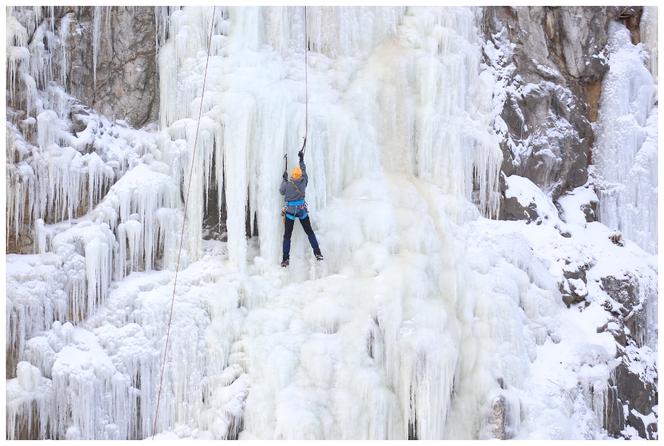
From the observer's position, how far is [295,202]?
866 cm

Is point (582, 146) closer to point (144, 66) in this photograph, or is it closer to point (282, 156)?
point (282, 156)

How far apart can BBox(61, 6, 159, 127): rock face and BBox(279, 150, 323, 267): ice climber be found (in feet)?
6.08

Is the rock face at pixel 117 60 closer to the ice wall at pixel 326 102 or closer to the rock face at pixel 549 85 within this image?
the ice wall at pixel 326 102

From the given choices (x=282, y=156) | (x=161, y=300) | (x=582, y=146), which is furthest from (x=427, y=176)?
(x=161, y=300)

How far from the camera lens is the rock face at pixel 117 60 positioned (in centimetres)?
920

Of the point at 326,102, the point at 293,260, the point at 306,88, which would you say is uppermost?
the point at 306,88

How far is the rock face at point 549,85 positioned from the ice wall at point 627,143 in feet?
0.58

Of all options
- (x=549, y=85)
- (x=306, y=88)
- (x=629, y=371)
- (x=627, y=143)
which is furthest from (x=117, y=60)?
(x=629, y=371)

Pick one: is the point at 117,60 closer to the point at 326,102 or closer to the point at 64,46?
the point at 64,46

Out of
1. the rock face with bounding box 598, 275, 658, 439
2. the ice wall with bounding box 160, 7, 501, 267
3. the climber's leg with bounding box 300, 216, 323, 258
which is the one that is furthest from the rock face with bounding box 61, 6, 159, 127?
the rock face with bounding box 598, 275, 658, 439

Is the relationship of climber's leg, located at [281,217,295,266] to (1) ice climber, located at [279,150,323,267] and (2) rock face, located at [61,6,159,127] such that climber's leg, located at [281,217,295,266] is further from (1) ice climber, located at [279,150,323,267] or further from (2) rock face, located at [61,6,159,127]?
(2) rock face, located at [61,6,159,127]

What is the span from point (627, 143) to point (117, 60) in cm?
665

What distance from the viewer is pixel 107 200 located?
348 inches

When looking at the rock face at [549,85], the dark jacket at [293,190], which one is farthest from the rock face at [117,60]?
the rock face at [549,85]
